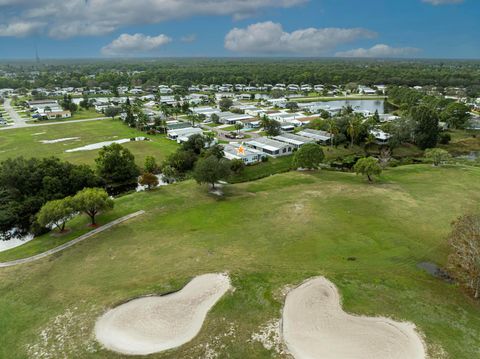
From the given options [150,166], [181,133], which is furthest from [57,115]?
[150,166]

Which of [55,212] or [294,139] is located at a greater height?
[294,139]

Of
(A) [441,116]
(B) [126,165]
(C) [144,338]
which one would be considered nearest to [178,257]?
(C) [144,338]

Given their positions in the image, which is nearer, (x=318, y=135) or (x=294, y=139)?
(x=294, y=139)

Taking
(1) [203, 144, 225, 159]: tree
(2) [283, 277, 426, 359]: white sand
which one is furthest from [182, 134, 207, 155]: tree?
(2) [283, 277, 426, 359]: white sand

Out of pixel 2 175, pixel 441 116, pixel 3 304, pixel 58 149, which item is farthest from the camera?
pixel 441 116

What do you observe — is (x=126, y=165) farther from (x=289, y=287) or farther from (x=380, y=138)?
(x=380, y=138)

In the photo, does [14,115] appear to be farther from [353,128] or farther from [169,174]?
[353,128]

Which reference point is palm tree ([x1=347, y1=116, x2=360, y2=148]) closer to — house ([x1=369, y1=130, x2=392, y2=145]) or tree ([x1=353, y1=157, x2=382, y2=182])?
house ([x1=369, y1=130, x2=392, y2=145])
